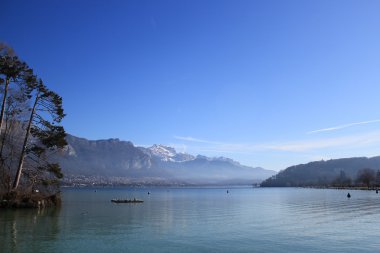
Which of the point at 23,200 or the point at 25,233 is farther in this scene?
the point at 23,200

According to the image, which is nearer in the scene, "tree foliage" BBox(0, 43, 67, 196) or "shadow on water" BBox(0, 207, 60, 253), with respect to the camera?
"shadow on water" BBox(0, 207, 60, 253)

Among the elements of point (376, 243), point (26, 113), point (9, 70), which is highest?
point (9, 70)

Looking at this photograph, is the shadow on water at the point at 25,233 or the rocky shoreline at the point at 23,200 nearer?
the shadow on water at the point at 25,233

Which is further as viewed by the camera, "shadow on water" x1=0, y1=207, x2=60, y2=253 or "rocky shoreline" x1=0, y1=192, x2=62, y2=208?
"rocky shoreline" x1=0, y1=192, x2=62, y2=208

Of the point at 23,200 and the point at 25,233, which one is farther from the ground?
the point at 23,200

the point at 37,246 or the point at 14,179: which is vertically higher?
the point at 14,179

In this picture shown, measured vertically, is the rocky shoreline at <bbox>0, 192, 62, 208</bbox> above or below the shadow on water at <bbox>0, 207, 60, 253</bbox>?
above

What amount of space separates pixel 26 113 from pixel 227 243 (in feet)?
146

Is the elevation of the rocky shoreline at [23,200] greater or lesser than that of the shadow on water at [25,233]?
greater

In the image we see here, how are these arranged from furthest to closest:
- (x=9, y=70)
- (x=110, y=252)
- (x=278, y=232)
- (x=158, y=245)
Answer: (x=9, y=70), (x=278, y=232), (x=158, y=245), (x=110, y=252)

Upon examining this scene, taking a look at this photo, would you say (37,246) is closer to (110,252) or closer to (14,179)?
(110,252)

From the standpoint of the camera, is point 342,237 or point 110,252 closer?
point 110,252

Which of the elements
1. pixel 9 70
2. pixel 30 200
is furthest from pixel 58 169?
pixel 9 70

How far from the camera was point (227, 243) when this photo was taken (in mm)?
31812
